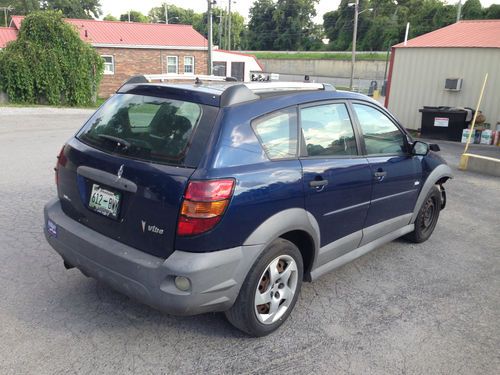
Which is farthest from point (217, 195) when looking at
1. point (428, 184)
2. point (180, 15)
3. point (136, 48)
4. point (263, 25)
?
point (180, 15)

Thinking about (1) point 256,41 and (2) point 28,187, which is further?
(1) point 256,41

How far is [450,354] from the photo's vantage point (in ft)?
9.92

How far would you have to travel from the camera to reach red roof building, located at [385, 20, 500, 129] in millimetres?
12312

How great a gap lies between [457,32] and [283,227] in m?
13.5

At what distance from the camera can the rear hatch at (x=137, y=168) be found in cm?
265

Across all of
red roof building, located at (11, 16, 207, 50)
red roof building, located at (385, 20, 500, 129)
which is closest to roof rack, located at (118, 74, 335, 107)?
red roof building, located at (385, 20, 500, 129)

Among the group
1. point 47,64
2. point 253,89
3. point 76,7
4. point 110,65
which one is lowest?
point 110,65

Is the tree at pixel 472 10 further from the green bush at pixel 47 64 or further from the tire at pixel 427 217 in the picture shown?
the tire at pixel 427 217

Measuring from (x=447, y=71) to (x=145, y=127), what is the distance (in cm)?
1230

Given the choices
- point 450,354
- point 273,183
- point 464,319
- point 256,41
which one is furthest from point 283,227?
point 256,41

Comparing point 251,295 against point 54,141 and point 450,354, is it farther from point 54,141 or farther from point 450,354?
point 54,141

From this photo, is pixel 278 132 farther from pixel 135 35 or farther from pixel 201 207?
pixel 135 35

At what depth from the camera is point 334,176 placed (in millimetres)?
3359

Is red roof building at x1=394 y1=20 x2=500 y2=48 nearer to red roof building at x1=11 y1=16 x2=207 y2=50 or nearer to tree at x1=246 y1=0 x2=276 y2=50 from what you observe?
red roof building at x1=11 y1=16 x2=207 y2=50
